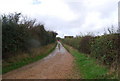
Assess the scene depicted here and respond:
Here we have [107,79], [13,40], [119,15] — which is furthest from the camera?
[13,40]

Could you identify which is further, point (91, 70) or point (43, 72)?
point (43, 72)

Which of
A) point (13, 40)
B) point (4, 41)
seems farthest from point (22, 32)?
point (4, 41)

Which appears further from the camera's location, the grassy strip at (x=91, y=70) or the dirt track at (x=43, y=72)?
the dirt track at (x=43, y=72)

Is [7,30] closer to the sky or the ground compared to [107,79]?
closer to the sky

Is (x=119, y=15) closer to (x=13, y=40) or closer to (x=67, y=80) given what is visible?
(x=67, y=80)

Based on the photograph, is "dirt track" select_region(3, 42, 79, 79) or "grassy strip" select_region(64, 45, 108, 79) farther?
"dirt track" select_region(3, 42, 79, 79)

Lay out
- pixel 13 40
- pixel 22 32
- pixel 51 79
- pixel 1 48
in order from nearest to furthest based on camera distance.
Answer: pixel 51 79
pixel 1 48
pixel 13 40
pixel 22 32

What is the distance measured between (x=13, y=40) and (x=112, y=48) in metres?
9.33

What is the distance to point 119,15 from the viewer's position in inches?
352

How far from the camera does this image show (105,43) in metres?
11.2

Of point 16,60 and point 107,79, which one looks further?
point 16,60

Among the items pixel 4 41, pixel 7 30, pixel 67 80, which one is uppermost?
pixel 7 30

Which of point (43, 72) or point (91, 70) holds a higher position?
point (91, 70)

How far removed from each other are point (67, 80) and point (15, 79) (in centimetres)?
294
